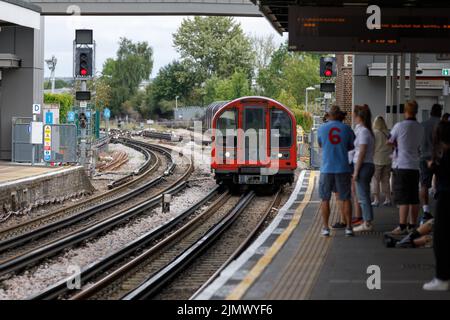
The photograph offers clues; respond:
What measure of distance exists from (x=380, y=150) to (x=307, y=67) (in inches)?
2217

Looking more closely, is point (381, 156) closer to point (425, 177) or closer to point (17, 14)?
point (425, 177)

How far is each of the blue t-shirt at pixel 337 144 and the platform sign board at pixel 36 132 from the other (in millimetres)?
16781

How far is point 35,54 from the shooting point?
32438 mm

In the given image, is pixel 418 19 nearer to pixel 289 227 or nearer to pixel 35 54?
pixel 289 227

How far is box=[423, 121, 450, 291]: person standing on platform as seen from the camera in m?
7.98

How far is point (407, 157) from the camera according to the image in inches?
421

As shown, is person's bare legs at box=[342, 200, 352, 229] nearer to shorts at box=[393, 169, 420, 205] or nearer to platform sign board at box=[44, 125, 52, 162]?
shorts at box=[393, 169, 420, 205]

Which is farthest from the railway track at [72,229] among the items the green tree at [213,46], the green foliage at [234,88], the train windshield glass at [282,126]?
the green tree at [213,46]

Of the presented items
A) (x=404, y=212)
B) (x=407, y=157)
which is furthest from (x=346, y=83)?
(x=407, y=157)

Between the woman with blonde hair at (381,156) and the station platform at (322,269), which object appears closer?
the station platform at (322,269)

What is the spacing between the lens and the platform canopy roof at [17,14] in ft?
78.0

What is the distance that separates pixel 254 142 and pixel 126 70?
112445 millimetres

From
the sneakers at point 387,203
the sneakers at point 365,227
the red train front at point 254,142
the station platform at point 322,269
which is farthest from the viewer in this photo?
the red train front at point 254,142

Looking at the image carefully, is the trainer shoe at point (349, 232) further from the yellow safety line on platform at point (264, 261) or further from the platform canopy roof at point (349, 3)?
the platform canopy roof at point (349, 3)
